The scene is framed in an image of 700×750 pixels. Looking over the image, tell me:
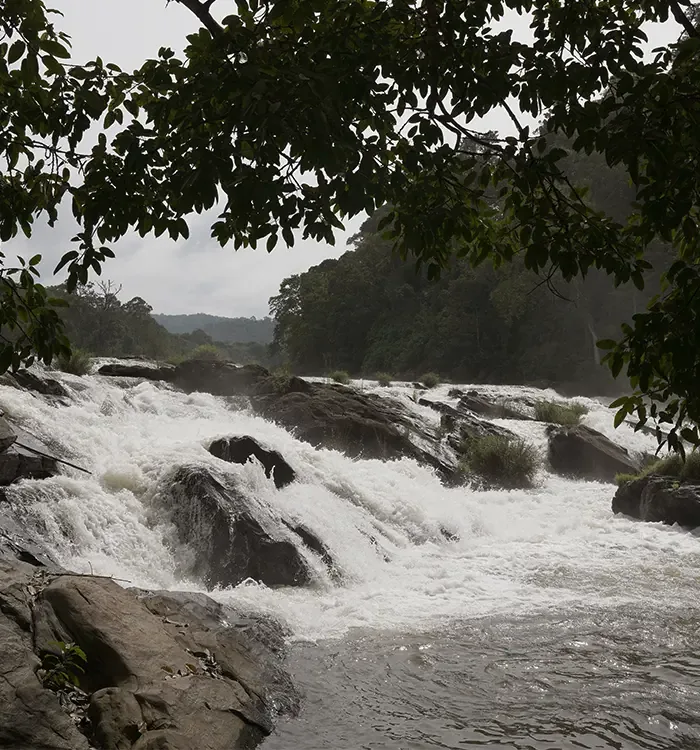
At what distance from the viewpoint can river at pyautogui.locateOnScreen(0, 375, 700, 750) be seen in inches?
185

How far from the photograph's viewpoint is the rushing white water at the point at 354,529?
293 inches

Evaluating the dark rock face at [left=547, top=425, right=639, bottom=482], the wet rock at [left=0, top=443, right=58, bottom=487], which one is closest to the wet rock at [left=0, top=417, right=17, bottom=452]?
the wet rock at [left=0, top=443, right=58, bottom=487]

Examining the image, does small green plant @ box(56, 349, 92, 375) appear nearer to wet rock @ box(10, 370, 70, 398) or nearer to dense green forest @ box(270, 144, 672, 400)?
wet rock @ box(10, 370, 70, 398)

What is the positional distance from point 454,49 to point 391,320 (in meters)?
47.6

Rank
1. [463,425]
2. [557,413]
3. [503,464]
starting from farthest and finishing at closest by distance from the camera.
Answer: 1. [557,413]
2. [463,425]
3. [503,464]

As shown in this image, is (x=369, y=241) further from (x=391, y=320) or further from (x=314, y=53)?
(x=314, y=53)

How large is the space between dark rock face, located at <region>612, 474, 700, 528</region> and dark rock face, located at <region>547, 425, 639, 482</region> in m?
4.58

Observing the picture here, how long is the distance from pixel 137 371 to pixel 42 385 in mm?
4956

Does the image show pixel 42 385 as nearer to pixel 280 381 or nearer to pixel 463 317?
pixel 280 381

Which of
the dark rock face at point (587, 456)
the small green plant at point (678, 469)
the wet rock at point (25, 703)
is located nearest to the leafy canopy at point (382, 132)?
the wet rock at point (25, 703)

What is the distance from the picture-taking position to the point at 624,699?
4.91 metres

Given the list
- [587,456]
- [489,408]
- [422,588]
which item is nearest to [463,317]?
[489,408]

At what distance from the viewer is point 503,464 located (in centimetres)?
1648

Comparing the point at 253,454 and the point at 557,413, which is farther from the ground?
the point at 557,413
